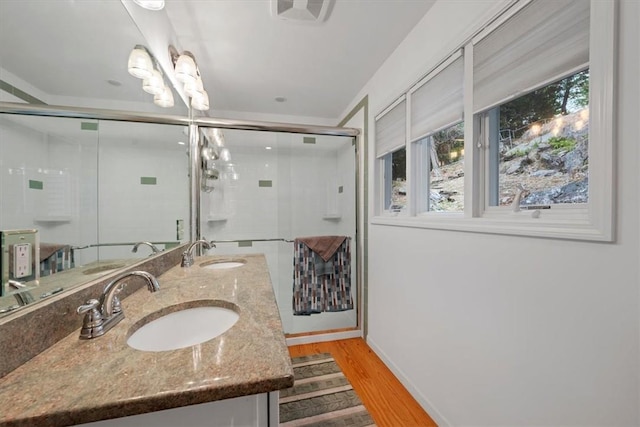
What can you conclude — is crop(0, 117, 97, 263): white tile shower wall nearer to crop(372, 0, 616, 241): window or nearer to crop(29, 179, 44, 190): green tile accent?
crop(29, 179, 44, 190): green tile accent

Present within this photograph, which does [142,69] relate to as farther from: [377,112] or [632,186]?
[632,186]

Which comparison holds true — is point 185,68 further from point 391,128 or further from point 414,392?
point 414,392

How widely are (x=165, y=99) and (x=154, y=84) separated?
0.18m

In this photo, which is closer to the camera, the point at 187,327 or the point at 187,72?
the point at 187,327

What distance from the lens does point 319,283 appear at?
2.36 m

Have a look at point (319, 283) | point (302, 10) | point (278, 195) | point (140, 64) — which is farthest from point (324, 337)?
point (302, 10)

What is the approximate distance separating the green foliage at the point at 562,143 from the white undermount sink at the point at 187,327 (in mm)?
1281

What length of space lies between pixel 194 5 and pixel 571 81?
1.80 meters

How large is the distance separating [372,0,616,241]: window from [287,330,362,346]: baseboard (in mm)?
1476

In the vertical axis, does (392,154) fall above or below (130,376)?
above

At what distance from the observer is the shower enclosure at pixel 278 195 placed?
2617 mm

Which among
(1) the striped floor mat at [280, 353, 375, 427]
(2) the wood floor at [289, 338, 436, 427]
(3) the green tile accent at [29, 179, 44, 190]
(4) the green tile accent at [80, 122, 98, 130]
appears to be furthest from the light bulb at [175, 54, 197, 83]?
(2) the wood floor at [289, 338, 436, 427]

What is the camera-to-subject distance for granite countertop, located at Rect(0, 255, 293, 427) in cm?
40

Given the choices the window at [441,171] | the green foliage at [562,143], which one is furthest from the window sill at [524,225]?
the green foliage at [562,143]
